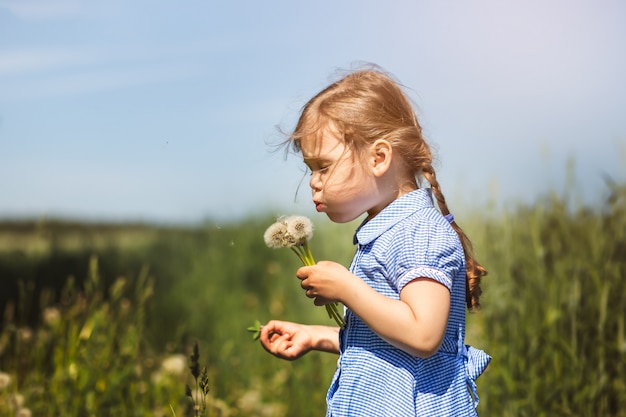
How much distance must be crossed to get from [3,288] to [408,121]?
159 inches

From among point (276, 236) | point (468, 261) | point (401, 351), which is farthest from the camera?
point (468, 261)

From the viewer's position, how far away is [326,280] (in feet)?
6.55

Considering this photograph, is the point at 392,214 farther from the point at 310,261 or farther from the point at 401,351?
the point at 401,351

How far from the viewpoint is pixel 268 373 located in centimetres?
523

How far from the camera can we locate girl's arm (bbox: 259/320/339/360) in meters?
2.34

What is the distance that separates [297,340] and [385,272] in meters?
0.40

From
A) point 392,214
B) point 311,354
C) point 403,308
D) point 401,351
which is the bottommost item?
point 311,354

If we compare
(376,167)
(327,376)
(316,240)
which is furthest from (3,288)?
(376,167)

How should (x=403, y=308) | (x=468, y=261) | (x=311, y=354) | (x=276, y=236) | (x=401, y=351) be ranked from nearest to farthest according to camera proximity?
1. (x=403, y=308)
2. (x=401, y=351)
3. (x=276, y=236)
4. (x=468, y=261)
5. (x=311, y=354)

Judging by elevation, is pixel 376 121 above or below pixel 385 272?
above

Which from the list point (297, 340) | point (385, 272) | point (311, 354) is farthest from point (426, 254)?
point (311, 354)

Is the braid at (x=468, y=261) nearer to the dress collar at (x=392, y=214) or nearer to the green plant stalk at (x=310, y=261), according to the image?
the dress collar at (x=392, y=214)

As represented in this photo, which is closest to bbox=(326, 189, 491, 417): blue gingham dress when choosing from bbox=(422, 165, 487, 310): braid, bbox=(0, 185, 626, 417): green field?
bbox=(422, 165, 487, 310): braid

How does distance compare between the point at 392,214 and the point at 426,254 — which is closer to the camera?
the point at 426,254
